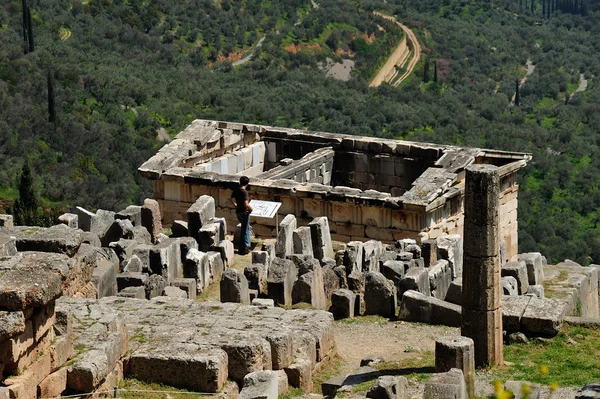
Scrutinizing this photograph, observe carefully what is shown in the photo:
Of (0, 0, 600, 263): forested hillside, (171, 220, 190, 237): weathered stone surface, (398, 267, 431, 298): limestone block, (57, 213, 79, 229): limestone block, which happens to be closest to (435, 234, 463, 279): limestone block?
(398, 267, 431, 298): limestone block

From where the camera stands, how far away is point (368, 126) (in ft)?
182

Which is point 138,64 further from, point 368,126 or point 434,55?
point 434,55

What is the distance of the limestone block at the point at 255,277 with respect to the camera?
2212 cm

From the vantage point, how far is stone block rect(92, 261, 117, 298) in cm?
2072

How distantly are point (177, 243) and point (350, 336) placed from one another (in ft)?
12.7

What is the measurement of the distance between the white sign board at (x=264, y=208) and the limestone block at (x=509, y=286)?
4.80 metres

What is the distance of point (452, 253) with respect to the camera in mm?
23906

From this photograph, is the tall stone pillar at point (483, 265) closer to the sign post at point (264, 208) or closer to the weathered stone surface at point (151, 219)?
the sign post at point (264, 208)

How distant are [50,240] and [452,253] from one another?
7481 mm

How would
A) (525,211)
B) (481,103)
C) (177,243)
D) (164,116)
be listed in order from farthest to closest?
(481,103) → (164,116) → (525,211) → (177,243)

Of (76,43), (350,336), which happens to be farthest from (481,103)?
(350,336)

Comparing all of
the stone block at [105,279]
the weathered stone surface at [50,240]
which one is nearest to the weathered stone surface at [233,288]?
the stone block at [105,279]

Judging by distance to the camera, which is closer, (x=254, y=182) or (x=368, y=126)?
(x=254, y=182)

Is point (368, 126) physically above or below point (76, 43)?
below
